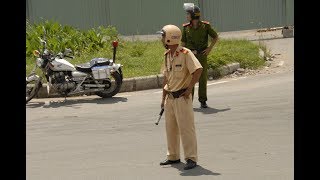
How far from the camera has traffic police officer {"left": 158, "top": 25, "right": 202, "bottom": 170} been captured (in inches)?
286

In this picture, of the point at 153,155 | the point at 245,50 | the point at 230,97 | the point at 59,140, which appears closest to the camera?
the point at 153,155

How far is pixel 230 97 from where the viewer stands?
486 inches

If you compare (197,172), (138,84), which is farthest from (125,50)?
(197,172)

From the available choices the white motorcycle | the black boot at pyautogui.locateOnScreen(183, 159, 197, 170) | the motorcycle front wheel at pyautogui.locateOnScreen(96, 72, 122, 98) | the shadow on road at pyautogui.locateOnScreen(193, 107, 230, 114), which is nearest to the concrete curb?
the white motorcycle

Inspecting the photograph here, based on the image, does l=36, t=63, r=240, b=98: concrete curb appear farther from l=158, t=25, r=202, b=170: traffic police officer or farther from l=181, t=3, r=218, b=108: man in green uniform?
l=158, t=25, r=202, b=170: traffic police officer

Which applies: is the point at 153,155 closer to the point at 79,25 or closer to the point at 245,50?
the point at 245,50

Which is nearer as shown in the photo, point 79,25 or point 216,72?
point 216,72

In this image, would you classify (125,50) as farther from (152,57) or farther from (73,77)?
(73,77)

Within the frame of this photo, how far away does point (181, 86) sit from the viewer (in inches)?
290

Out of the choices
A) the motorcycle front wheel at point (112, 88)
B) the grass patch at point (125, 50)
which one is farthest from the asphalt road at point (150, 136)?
the grass patch at point (125, 50)

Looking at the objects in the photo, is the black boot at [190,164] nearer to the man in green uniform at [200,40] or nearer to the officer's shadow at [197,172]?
the officer's shadow at [197,172]

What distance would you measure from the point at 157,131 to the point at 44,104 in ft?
11.9
